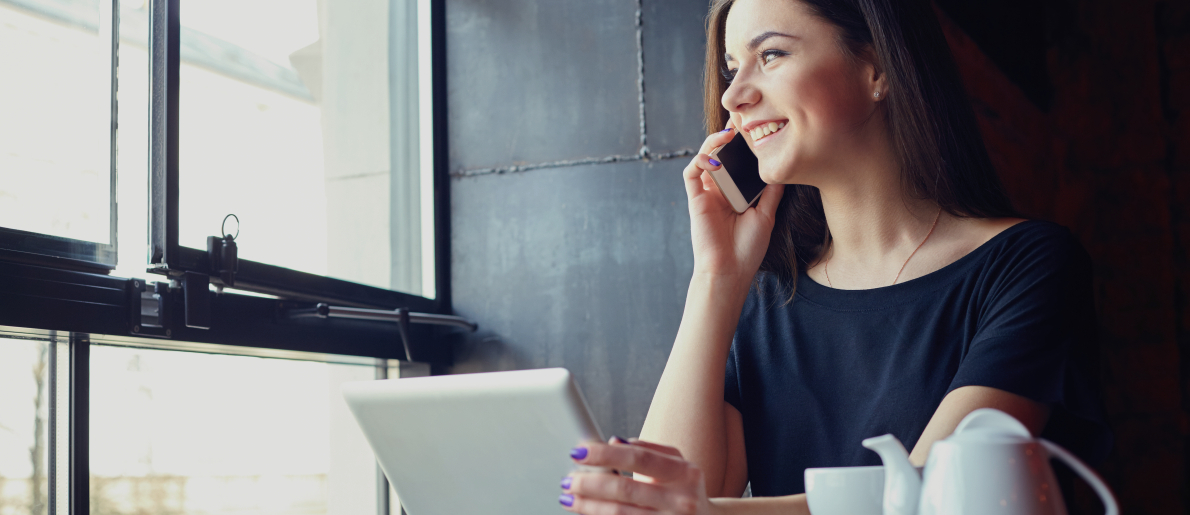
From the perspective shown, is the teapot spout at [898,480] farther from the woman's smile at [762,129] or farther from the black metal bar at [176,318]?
the black metal bar at [176,318]

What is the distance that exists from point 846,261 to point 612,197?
80cm

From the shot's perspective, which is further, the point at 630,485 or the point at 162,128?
the point at 162,128

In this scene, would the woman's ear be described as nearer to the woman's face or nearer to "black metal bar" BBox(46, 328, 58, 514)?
the woman's face

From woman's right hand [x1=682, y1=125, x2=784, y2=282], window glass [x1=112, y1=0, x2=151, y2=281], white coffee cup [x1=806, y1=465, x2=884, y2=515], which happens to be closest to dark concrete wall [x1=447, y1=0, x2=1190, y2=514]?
woman's right hand [x1=682, y1=125, x2=784, y2=282]

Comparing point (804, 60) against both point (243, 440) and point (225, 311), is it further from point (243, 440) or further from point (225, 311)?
point (243, 440)

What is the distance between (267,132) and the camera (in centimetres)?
194

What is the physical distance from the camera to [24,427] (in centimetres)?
141

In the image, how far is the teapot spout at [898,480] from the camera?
2.40 feet

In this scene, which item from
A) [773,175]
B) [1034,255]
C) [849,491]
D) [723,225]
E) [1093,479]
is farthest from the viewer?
[723,225]

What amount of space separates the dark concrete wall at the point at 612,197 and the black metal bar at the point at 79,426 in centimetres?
101

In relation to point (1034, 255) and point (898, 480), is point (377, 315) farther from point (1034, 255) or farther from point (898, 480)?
point (898, 480)

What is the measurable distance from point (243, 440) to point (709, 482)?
3.31 feet

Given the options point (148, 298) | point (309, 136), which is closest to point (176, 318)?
point (148, 298)

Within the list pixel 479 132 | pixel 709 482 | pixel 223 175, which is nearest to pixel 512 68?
pixel 479 132
